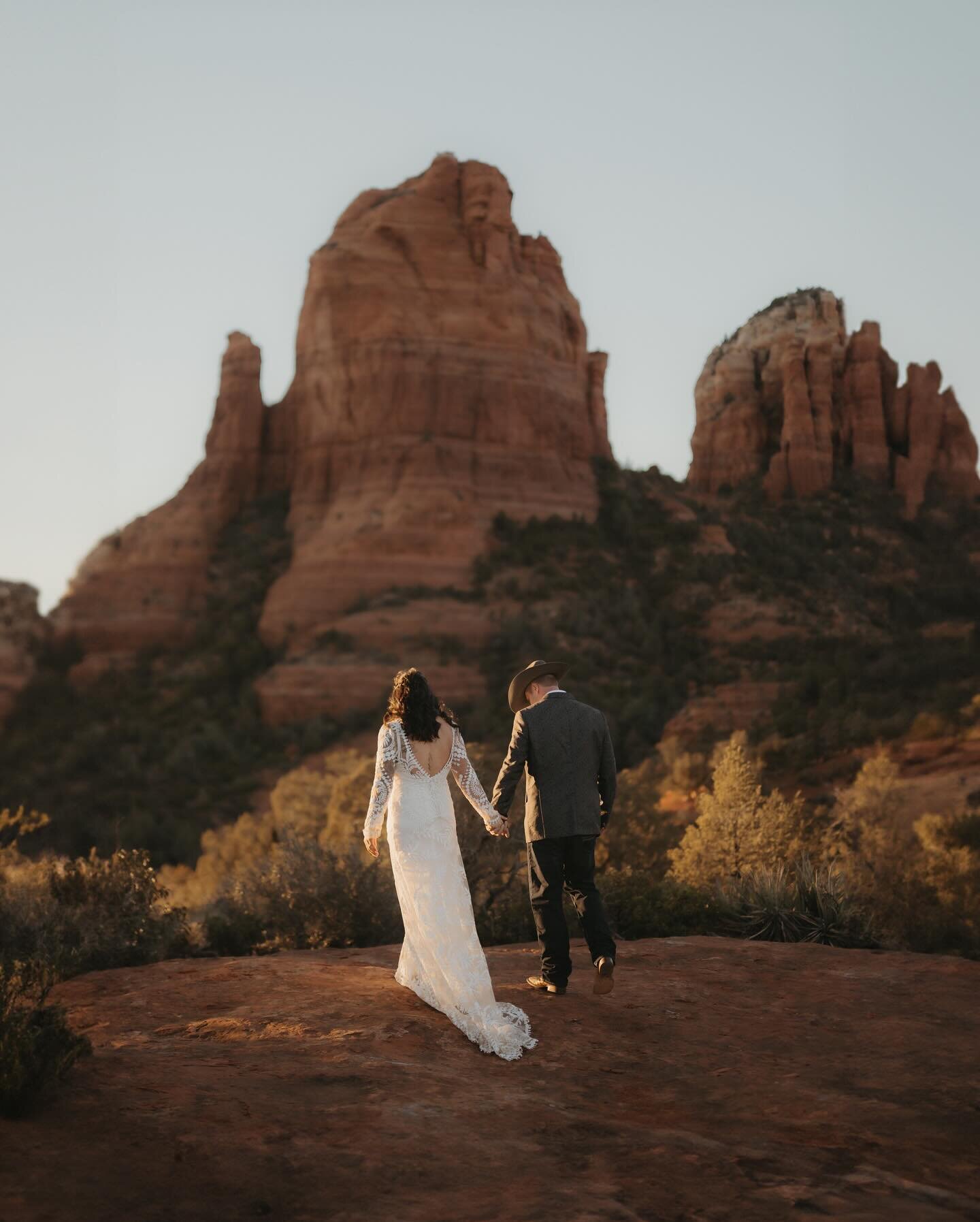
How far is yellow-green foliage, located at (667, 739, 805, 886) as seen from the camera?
475 inches

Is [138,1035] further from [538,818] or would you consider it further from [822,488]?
[822,488]

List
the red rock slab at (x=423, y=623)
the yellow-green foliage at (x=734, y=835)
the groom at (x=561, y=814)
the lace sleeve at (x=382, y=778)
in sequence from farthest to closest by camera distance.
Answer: the red rock slab at (x=423, y=623) < the yellow-green foliage at (x=734, y=835) < the groom at (x=561, y=814) < the lace sleeve at (x=382, y=778)

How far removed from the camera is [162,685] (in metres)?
43.3

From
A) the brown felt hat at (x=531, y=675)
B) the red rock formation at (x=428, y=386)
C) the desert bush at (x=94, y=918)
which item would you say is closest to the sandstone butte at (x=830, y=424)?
the red rock formation at (x=428, y=386)

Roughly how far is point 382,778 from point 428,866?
0.53 metres

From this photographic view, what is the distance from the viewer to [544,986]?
662cm

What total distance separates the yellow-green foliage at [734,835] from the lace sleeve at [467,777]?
555cm

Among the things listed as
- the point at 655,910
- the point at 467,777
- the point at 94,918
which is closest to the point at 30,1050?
the point at 467,777

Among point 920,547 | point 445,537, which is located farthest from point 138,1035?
point 920,547

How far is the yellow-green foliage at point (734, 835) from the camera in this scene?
475 inches

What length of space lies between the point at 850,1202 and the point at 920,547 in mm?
55834

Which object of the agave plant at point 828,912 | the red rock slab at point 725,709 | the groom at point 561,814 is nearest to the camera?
the groom at point 561,814

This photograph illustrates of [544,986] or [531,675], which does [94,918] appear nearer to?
[544,986]

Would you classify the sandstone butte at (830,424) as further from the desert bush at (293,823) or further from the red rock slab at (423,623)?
the desert bush at (293,823)
